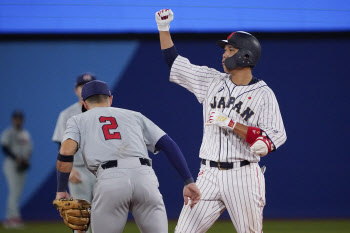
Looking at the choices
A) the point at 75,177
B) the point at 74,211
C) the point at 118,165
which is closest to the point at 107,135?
the point at 118,165

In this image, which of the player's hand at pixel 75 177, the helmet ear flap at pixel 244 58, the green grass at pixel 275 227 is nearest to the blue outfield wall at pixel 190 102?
the green grass at pixel 275 227

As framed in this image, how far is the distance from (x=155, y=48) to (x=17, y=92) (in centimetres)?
257

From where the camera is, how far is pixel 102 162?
166 inches

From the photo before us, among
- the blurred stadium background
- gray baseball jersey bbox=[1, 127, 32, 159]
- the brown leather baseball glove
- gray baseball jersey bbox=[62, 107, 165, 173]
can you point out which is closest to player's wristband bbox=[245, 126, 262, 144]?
gray baseball jersey bbox=[62, 107, 165, 173]

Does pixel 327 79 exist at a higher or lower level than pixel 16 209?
higher

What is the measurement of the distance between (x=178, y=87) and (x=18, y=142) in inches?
116

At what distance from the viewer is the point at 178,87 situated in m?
10.4

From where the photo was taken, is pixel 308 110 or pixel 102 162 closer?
pixel 102 162

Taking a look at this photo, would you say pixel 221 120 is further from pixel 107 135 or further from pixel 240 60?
pixel 107 135

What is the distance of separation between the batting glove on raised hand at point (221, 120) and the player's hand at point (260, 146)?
22 centimetres

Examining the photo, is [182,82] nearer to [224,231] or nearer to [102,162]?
[102,162]

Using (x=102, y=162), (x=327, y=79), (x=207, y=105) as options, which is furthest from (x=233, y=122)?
(x=327, y=79)

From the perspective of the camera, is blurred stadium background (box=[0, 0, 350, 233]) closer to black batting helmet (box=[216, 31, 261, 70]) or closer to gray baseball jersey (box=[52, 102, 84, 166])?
gray baseball jersey (box=[52, 102, 84, 166])

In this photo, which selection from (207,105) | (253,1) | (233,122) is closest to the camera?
(233,122)
